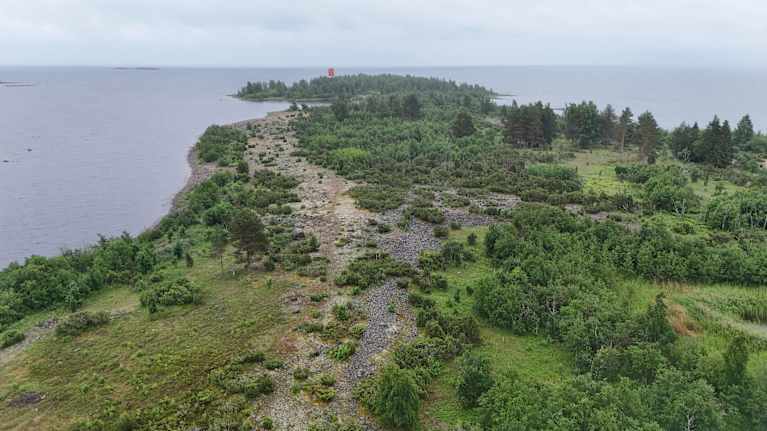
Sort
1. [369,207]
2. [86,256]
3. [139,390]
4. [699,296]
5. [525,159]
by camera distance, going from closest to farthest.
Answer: [139,390] < [699,296] < [86,256] < [369,207] < [525,159]

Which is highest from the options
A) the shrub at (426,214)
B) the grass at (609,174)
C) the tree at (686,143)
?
the tree at (686,143)

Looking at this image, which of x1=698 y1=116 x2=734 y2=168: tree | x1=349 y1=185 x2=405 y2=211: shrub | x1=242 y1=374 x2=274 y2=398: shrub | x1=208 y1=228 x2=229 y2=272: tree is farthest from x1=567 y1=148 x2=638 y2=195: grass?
x1=242 y1=374 x2=274 y2=398: shrub

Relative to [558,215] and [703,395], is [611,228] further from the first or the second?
[703,395]

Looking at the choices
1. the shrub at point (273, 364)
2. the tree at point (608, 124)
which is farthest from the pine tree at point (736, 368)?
the tree at point (608, 124)

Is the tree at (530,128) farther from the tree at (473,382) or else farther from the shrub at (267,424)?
the shrub at (267,424)

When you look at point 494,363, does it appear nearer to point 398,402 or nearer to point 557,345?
point 557,345

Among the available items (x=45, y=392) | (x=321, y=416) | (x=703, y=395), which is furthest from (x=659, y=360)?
(x=45, y=392)
